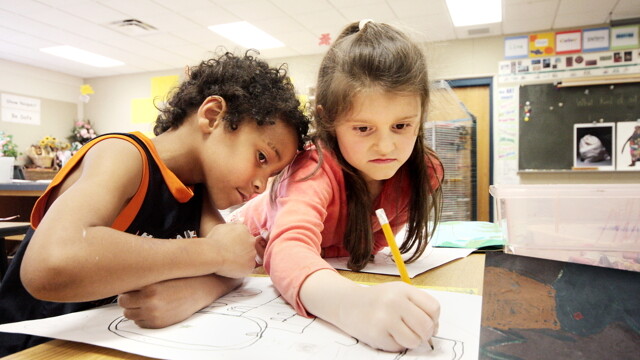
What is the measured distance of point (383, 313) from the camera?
1.13ft

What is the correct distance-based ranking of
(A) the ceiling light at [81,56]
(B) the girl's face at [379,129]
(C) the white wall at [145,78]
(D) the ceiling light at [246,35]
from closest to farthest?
(B) the girl's face at [379,129]
(D) the ceiling light at [246,35]
(C) the white wall at [145,78]
(A) the ceiling light at [81,56]

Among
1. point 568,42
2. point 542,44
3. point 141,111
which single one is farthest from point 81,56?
point 568,42

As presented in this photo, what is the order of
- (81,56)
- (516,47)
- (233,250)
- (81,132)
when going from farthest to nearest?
(81,132), (81,56), (516,47), (233,250)

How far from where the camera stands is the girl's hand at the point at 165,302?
376 millimetres

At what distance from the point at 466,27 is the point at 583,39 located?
0.94 meters

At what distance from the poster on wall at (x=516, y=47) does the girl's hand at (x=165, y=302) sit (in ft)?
12.8

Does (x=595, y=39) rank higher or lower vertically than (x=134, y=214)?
higher

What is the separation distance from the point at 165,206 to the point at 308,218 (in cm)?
20

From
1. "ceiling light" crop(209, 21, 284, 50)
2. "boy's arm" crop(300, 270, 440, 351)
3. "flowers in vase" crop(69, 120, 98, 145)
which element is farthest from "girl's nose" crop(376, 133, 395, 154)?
"flowers in vase" crop(69, 120, 98, 145)

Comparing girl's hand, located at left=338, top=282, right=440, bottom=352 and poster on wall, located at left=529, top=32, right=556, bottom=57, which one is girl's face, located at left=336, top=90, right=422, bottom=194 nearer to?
girl's hand, located at left=338, top=282, right=440, bottom=352

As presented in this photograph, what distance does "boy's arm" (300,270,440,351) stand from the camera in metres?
0.33

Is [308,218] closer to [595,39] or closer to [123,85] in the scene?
[595,39]

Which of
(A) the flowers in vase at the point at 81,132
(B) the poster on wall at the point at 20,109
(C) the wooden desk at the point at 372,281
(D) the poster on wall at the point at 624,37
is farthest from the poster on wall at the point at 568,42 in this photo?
(B) the poster on wall at the point at 20,109

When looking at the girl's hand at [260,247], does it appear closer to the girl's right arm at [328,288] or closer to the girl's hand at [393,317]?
the girl's right arm at [328,288]
